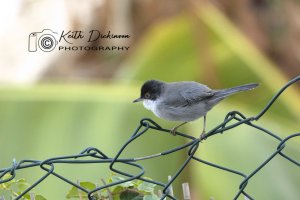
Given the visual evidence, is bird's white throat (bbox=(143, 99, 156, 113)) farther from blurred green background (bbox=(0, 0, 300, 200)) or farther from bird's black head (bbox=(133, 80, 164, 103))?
blurred green background (bbox=(0, 0, 300, 200))

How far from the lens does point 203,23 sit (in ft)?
17.1

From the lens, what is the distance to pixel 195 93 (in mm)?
3070

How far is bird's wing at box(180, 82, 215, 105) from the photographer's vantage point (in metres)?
3.04

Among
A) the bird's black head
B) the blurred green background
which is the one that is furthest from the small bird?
the blurred green background

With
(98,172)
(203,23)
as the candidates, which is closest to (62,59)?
(203,23)

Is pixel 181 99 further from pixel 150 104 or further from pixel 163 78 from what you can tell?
pixel 163 78

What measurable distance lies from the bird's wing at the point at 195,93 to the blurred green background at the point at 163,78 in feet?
3.89

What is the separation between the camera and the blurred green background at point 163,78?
4395 millimetres

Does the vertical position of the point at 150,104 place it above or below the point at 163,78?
below

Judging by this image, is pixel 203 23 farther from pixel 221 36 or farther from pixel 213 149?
pixel 213 149

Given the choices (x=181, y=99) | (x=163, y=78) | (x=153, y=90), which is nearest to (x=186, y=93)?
(x=181, y=99)

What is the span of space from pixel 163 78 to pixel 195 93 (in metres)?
2.36

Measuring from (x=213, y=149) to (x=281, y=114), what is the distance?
0.72m

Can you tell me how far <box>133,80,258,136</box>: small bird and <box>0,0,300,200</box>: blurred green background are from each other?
46.1 inches
